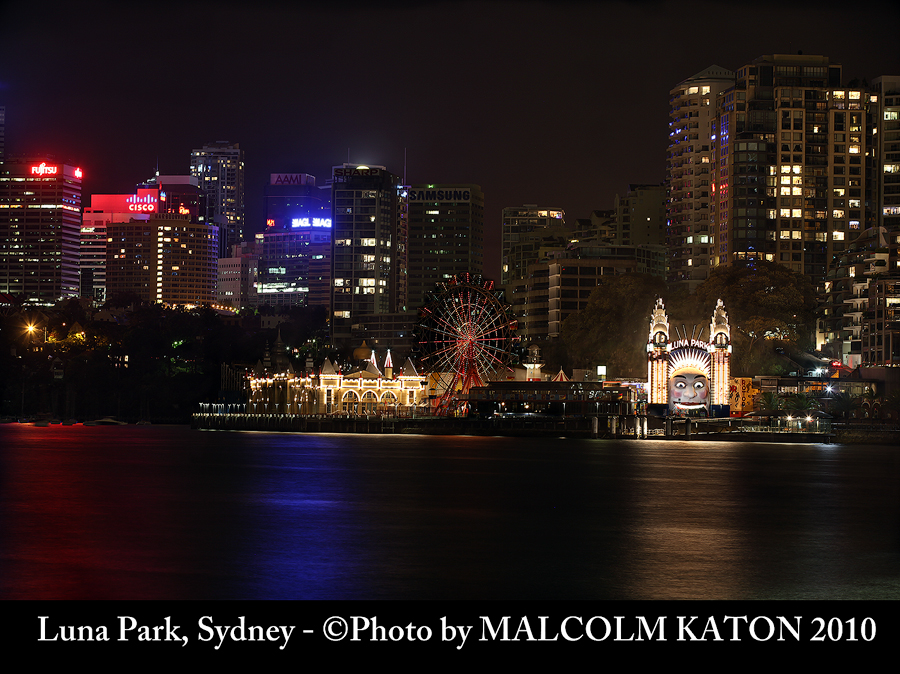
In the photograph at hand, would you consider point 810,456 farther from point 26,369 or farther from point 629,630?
point 26,369

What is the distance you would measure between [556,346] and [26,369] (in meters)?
81.5

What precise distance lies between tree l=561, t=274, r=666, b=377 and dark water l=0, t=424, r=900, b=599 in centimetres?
6054

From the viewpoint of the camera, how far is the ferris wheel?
110500 mm

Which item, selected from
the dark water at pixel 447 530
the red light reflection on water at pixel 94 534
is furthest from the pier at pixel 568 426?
the red light reflection on water at pixel 94 534

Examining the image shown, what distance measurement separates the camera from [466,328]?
111250 mm

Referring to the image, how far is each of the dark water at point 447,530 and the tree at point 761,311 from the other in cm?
5178

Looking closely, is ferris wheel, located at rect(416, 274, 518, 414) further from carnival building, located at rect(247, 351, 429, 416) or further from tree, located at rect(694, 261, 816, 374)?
tree, located at rect(694, 261, 816, 374)

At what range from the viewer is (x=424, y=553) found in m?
31.1

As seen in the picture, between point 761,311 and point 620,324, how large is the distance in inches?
705

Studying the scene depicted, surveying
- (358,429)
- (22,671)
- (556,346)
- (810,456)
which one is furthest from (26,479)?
(556,346)

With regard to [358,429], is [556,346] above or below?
above

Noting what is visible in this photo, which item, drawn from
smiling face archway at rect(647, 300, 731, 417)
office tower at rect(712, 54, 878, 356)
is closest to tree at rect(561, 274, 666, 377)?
smiling face archway at rect(647, 300, 731, 417)

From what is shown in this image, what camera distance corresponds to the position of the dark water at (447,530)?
25859 mm

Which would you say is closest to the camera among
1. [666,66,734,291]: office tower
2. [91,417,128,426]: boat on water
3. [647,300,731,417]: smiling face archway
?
[647,300,731,417]: smiling face archway
